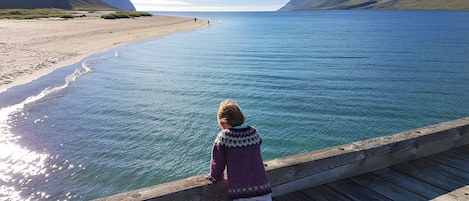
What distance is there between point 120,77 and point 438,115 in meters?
18.9

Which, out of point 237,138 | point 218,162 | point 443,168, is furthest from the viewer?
point 443,168

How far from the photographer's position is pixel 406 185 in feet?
18.6

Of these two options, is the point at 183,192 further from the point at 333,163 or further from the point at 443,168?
the point at 443,168

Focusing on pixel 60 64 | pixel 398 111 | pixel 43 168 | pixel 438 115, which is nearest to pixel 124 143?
pixel 43 168

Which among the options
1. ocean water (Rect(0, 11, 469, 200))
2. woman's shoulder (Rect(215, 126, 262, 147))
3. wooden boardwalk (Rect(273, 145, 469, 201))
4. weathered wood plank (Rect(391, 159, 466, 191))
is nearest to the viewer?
woman's shoulder (Rect(215, 126, 262, 147))

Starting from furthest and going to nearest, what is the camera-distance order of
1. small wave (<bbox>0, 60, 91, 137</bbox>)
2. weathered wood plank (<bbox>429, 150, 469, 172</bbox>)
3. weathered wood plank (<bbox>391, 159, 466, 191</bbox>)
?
1. small wave (<bbox>0, 60, 91, 137</bbox>)
2. weathered wood plank (<bbox>429, 150, 469, 172</bbox>)
3. weathered wood plank (<bbox>391, 159, 466, 191</bbox>)

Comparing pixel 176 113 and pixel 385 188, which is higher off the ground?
pixel 385 188

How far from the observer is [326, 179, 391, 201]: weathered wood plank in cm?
531

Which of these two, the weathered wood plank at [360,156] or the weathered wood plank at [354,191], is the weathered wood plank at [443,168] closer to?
the weathered wood plank at [360,156]

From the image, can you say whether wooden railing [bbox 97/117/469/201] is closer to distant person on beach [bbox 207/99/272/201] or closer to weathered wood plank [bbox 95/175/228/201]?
weathered wood plank [bbox 95/175/228/201]

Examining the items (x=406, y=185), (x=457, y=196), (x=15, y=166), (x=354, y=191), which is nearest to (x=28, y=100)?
(x=15, y=166)

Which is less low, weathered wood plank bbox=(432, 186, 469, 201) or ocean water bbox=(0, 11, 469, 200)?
weathered wood plank bbox=(432, 186, 469, 201)

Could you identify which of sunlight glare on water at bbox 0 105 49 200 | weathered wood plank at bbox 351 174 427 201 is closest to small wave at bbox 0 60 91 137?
sunlight glare on water at bbox 0 105 49 200

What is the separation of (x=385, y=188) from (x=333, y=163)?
0.83 meters
